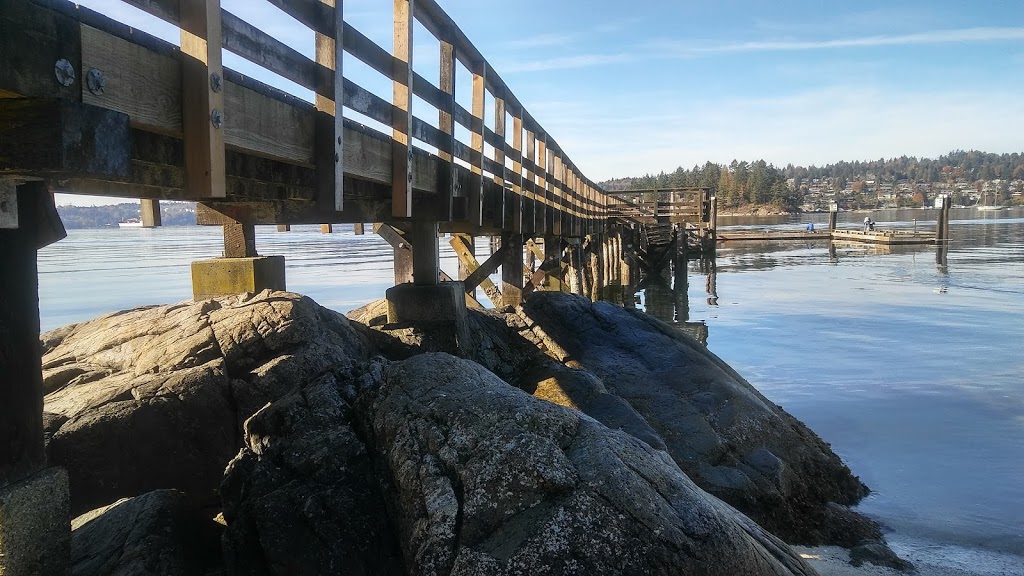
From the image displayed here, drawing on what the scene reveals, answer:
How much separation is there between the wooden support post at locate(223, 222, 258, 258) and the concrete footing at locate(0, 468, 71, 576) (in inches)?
146

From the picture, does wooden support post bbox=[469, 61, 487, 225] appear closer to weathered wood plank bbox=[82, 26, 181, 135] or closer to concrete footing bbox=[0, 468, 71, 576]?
weathered wood plank bbox=[82, 26, 181, 135]

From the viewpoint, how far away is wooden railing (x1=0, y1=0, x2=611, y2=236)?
2.45 meters

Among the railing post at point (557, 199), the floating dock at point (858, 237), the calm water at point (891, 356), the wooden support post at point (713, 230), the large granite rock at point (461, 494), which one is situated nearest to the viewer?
the large granite rock at point (461, 494)

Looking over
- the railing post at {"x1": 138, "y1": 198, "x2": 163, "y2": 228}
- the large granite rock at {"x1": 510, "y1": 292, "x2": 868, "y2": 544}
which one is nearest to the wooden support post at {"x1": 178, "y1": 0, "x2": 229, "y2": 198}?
the railing post at {"x1": 138, "y1": 198, "x2": 163, "y2": 228}

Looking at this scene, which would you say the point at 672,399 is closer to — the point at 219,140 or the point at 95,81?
the point at 219,140

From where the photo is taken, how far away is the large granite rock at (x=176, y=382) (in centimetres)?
454

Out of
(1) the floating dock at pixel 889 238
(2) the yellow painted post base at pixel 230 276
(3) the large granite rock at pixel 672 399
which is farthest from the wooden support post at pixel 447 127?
(1) the floating dock at pixel 889 238

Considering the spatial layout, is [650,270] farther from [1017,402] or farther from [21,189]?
[21,189]

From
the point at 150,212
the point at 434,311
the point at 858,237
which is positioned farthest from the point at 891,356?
the point at 858,237

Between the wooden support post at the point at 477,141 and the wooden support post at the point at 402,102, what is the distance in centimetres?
196

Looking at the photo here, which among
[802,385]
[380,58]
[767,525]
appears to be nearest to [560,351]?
[767,525]

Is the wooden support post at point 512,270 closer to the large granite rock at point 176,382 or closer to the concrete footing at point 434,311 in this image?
the concrete footing at point 434,311

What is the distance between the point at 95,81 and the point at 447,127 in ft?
13.9

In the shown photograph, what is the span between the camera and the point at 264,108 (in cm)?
361
